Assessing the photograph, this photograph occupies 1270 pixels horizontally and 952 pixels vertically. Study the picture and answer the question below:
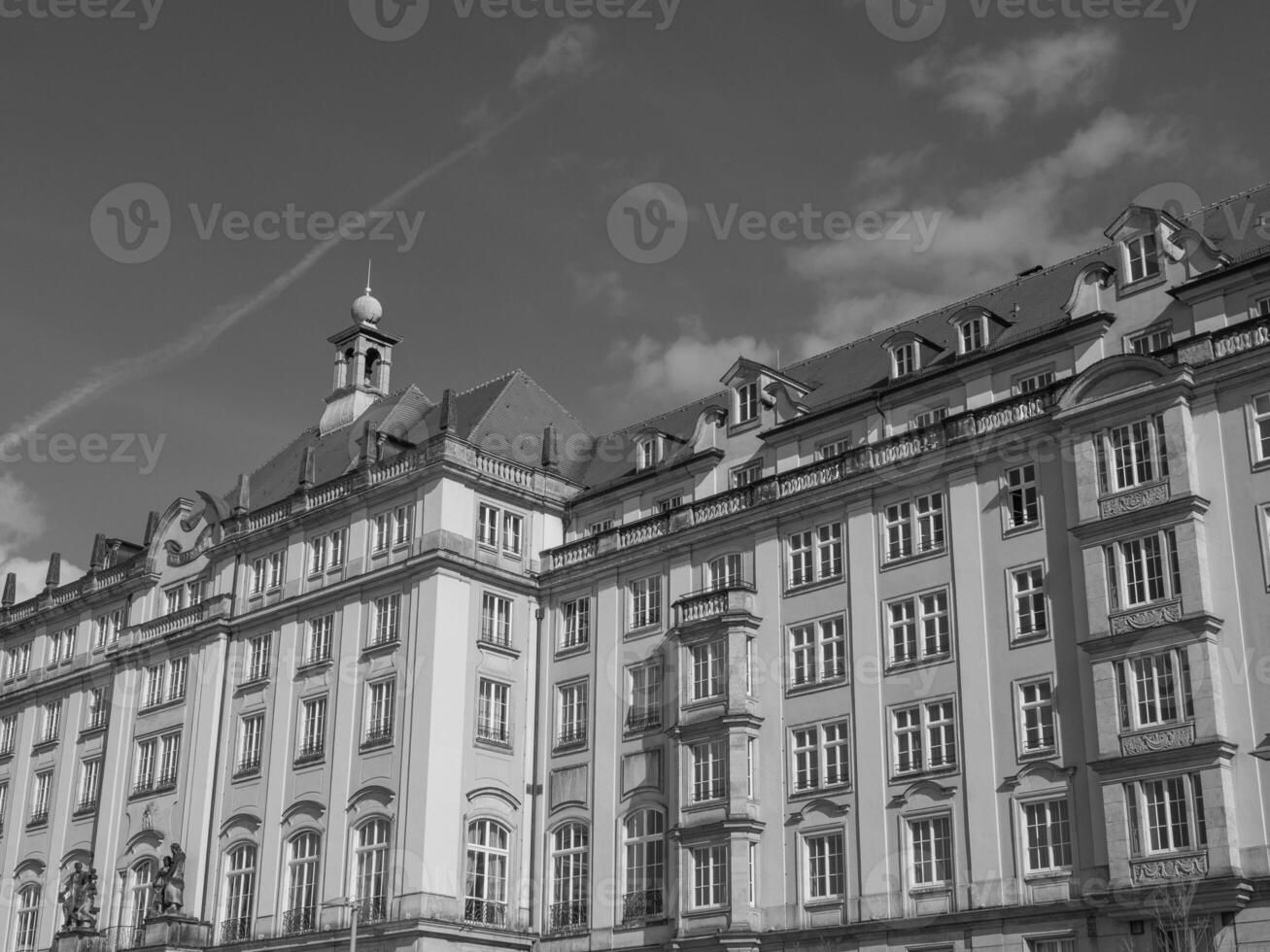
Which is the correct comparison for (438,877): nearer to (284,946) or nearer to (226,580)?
(284,946)

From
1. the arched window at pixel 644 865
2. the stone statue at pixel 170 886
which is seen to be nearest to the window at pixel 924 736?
the arched window at pixel 644 865

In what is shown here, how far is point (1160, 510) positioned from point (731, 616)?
1367 cm

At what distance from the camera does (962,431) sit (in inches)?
1811

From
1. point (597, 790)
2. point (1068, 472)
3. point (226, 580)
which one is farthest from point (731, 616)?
point (226, 580)

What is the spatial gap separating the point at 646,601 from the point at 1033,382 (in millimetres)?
14628

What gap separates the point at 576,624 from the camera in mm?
55406

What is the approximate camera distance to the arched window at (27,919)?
64.5 metres

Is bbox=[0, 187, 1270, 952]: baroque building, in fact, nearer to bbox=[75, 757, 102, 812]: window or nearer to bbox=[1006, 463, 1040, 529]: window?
bbox=[1006, 463, 1040, 529]: window

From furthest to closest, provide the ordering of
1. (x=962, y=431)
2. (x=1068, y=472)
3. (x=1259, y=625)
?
(x=962, y=431) < (x=1068, y=472) < (x=1259, y=625)

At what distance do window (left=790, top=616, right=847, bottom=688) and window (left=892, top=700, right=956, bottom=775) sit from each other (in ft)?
8.64

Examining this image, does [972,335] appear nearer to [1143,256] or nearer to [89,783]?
[1143,256]

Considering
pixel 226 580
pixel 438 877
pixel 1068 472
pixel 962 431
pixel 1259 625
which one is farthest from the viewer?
pixel 226 580

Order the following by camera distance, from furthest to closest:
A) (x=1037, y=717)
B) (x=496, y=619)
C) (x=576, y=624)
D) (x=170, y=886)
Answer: (x=170, y=886), (x=496, y=619), (x=576, y=624), (x=1037, y=717)

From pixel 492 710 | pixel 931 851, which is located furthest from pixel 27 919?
pixel 931 851
